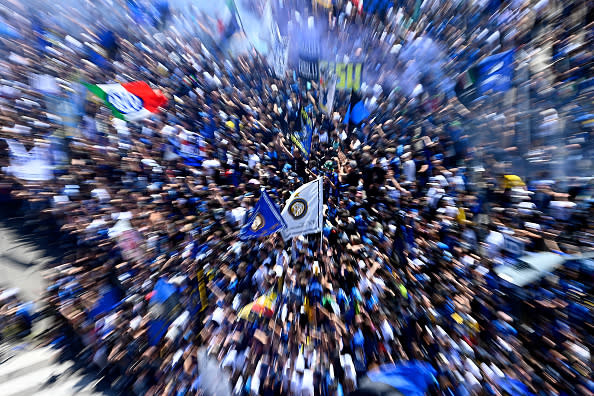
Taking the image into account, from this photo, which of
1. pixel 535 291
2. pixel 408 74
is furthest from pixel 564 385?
pixel 408 74

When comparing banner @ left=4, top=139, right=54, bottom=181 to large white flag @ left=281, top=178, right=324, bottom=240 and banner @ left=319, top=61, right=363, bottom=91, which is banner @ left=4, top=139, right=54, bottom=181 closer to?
large white flag @ left=281, top=178, right=324, bottom=240

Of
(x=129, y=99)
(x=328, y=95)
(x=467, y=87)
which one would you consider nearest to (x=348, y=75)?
(x=328, y=95)

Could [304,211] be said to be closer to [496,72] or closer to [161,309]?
[161,309]

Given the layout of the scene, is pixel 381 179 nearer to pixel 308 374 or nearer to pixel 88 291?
pixel 308 374

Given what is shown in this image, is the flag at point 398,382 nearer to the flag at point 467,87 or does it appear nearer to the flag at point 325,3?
the flag at point 467,87

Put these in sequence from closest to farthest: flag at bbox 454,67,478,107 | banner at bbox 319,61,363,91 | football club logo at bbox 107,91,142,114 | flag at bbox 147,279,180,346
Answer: flag at bbox 147,279,180,346 < football club logo at bbox 107,91,142,114 < flag at bbox 454,67,478,107 < banner at bbox 319,61,363,91

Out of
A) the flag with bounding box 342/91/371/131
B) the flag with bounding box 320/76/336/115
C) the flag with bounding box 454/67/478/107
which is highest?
the flag with bounding box 320/76/336/115

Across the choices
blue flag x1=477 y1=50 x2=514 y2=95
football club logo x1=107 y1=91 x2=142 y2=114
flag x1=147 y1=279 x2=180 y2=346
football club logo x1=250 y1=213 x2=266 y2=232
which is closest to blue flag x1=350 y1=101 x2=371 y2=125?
blue flag x1=477 y1=50 x2=514 y2=95
